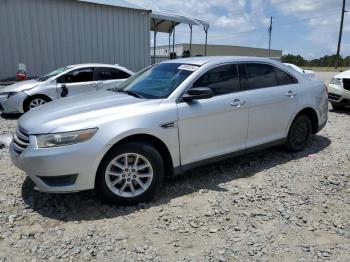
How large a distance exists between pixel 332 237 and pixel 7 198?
347cm

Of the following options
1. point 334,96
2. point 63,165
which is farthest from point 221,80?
point 334,96

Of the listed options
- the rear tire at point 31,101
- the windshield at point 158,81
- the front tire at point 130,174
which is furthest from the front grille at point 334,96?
the rear tire at point 31,101

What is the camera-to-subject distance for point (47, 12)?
531 inches

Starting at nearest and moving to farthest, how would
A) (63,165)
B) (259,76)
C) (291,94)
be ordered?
(63,165), (259,76), (291,94)

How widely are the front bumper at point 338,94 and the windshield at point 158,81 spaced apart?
605cm

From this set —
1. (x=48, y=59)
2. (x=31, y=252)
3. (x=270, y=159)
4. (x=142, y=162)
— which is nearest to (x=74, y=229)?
(x=31, y=252)

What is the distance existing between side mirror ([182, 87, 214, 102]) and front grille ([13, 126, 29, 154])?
178 cm

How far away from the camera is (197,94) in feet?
13.2

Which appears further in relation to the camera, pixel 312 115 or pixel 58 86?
pixel 58 86

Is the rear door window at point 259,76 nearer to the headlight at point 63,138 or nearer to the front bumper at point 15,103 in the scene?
the headlight at point 63,138

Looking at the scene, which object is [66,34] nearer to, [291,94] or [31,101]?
[31,101]

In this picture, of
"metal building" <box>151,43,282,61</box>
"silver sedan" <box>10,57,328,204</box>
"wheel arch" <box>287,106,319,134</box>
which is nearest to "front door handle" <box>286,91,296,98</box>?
"silver sedan" <box>10,57,328,204</box>

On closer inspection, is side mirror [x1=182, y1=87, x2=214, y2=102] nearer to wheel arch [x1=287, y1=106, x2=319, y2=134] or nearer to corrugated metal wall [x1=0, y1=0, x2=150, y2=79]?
wheel arch [x1=287, y1=106, x2=319, y2=134]

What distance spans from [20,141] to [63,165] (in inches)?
26.9
